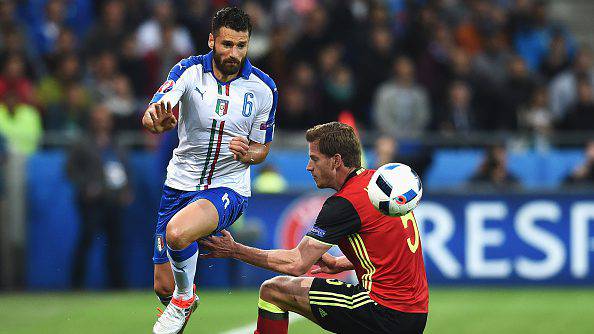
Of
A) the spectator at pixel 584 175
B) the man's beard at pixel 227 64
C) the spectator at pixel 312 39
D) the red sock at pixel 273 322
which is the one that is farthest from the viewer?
the spectator at pixel 312 39

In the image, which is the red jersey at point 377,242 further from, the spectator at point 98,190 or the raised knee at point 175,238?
the spectator at point 98,190

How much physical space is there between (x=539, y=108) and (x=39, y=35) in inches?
288

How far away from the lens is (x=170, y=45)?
51.5ft

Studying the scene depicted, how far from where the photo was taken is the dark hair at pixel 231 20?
823 cm

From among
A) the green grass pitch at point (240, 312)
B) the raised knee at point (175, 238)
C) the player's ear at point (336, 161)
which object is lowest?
the green grass pitch at point (240, 312)

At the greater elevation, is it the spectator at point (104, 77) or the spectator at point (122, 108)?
the spectator at point (104, 77)

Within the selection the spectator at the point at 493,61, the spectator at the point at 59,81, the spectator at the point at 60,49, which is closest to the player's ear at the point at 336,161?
the spectator at the point at 59,81

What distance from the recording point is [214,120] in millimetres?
8500

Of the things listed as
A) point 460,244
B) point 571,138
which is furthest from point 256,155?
point 571,138

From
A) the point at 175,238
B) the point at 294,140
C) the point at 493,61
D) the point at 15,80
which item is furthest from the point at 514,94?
the point at 175,238

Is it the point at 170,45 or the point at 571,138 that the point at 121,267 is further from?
the point at 571,138

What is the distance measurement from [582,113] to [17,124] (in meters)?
7.72

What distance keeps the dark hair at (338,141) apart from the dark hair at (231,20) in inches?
44.0

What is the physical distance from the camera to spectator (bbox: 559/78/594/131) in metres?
16.1
